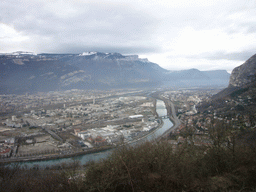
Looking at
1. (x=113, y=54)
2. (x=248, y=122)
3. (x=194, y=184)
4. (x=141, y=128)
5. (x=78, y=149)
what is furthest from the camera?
(x=113, y=54)

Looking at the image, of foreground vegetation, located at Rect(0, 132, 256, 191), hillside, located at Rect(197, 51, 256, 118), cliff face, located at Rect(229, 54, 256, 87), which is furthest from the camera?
cliff face, located at Rect(229, 54, 256, 87)

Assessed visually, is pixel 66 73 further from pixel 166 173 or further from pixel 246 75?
pixel 166 173

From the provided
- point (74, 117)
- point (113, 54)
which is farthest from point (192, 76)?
point (74, 117)

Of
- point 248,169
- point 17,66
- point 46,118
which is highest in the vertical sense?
point 17,66

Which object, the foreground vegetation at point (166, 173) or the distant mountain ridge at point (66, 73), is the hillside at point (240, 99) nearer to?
the foreground vegetation at point (166, 173)

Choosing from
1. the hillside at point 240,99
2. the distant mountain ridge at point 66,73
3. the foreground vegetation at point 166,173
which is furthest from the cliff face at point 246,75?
the distant mountain ridge at point 66,73

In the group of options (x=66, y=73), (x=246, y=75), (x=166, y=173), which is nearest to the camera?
(x=166, y=173)

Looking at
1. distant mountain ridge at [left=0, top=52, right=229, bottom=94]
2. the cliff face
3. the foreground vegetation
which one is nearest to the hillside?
the cliff face

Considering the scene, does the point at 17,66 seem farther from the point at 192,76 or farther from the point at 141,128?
A: the point at 192,76

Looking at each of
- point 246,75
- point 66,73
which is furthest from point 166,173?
point 66,73

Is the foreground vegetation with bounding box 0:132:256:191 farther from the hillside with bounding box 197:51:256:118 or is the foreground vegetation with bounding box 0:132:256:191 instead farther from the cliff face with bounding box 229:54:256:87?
the cliff face with bounding box 229:54:256:87

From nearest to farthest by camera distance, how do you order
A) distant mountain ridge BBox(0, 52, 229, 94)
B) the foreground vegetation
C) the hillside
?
1. the foreground vegetation
2. the hillside
3. distant mountain ridge BBox(0, 52, 229, 94)
